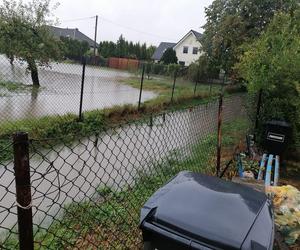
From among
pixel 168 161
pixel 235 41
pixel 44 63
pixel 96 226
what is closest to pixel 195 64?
pixel 235 41

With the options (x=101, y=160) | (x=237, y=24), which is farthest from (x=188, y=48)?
(x=101, y=160)

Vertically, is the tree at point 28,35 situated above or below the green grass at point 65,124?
above

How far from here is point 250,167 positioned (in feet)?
16.1

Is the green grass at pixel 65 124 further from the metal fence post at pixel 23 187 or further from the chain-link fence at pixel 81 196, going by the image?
the metal fence post at pixel 23 187

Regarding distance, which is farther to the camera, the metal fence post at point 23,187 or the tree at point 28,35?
the tree at point 28,35

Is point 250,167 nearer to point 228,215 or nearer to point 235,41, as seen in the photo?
point 228,215

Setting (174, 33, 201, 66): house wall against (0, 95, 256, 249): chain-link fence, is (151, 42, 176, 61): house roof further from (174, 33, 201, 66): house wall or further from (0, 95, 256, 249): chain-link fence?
(0, 95, 256, 249): chain-link fence

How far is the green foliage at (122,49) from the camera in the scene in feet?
159

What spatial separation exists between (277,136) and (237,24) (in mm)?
15067

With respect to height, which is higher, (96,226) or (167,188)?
(167,188)

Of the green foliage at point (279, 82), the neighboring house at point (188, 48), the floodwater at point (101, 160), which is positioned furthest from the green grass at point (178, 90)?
the neighboring house at point (188, 48)

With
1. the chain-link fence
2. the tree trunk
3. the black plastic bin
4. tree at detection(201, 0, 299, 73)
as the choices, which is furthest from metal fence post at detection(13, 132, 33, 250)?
tree at detection(201, 0, 299, 73)

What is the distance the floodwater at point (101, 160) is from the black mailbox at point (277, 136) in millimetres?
1218

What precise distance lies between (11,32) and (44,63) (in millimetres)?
1662
